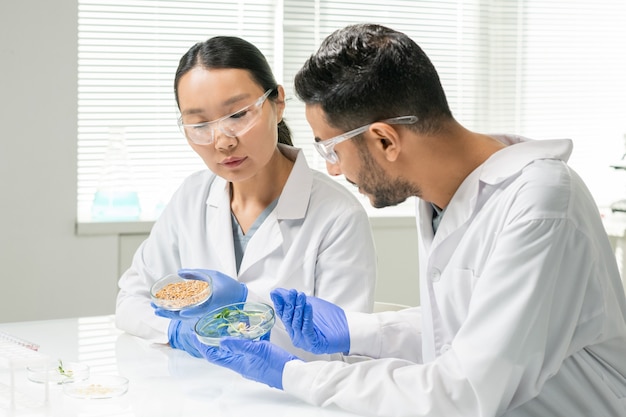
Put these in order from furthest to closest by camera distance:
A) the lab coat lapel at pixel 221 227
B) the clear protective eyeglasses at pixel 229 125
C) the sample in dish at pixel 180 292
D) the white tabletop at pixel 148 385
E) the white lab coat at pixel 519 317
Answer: the lab coat lapel at pixel 221 227, the clear protective eyeglasses at pixel 229 125, the sample in dish at pixel 180 292, the white tabletop at pixel 148 385, the white lab coat at pixel 519 317

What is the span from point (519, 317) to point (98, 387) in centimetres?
77

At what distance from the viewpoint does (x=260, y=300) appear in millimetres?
1992

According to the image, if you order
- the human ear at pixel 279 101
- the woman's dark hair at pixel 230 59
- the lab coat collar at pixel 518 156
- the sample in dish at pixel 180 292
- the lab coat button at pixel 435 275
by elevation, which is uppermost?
the woman's dark hair at pixel 230 59

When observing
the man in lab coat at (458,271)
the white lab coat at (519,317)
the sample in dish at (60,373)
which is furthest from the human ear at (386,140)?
the sample in dish at (60,373)

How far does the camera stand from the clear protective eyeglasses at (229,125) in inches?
78.3

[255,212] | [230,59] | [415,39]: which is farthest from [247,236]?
[415,39]

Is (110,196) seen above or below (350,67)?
below

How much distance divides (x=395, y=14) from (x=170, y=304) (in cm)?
266

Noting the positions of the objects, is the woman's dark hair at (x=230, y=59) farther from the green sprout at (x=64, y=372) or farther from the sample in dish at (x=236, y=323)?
the green sprout at (x=64, y=372)

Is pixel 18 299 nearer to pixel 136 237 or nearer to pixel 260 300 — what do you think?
pixel 136 237

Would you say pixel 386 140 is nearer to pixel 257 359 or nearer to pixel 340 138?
pixel 340 138

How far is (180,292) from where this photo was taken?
1821 millimetres

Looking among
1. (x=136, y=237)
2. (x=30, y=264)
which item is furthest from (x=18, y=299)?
(x=136, y=237)

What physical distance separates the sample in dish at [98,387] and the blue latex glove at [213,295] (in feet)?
0.78
